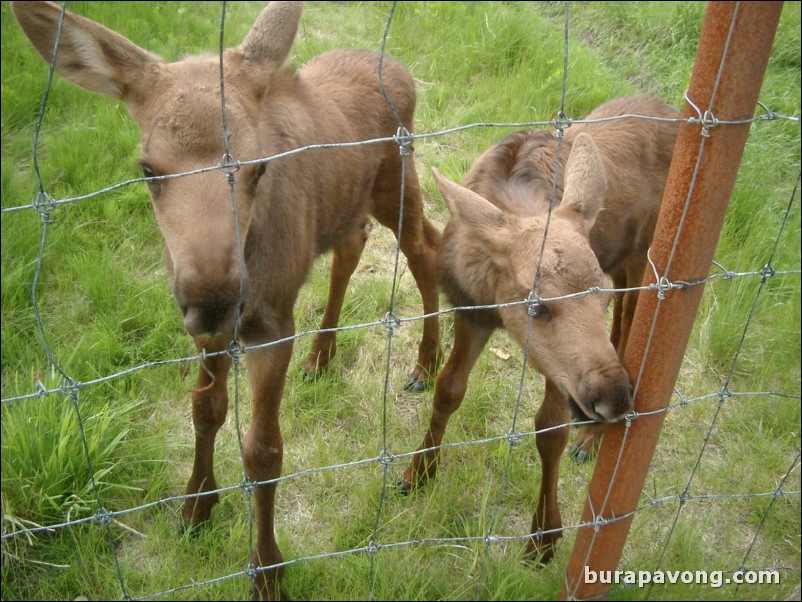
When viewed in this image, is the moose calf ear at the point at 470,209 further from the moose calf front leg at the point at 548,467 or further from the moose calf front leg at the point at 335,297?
the moose calf front leg at the point at 335,297

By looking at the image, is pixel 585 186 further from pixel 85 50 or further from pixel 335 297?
pixel 85 50

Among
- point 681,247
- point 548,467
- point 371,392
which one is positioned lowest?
point 371,392

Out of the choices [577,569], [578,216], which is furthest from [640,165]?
[577,569]

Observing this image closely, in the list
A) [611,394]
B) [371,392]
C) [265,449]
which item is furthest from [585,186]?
[265,449]

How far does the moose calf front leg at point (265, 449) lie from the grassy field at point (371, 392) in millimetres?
118

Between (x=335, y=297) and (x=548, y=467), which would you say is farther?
(x=335, y=297)

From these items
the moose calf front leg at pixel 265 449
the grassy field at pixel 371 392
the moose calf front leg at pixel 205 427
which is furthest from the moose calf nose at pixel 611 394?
the moose calf front leg at pixel 205 427

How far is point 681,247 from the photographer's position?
2.88 m

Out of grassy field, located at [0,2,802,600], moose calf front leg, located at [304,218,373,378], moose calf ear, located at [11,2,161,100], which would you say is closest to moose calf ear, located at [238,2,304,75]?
moose calf ear, located at [11,2,161,100]

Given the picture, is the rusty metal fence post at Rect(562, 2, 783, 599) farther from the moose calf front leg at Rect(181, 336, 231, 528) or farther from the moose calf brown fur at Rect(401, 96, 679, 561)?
the moose calf front leg at Rect(181, 336, 231, 528)

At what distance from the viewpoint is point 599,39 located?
7.42m

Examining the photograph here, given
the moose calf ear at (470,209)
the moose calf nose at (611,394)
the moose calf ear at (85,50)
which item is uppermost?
→ the moose calf ear at (85,50)

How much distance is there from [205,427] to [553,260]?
72.9 inches

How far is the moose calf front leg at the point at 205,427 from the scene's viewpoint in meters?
3.92
